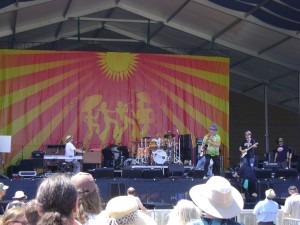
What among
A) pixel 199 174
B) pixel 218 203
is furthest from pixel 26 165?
pixel 218 203

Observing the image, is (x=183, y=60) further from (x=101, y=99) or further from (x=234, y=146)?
(x=234, y=146)

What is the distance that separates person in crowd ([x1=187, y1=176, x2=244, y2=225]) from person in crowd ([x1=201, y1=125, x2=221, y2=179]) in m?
11.3

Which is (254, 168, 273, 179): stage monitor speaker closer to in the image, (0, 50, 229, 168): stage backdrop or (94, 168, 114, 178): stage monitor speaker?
(94, 168, 114, 178): stage monitor speaker

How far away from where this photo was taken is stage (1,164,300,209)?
13.4 meters

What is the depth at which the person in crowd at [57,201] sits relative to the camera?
220 centimetres

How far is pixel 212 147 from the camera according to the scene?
14391 mm

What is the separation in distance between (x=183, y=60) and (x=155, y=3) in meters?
2.12

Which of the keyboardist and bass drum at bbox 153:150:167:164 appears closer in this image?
the keyboardist

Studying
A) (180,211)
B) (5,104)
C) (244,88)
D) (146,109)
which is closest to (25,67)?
(5,104)

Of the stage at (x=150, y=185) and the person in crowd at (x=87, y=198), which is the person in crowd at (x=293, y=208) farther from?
the person in crowd at (x=87, y=198)

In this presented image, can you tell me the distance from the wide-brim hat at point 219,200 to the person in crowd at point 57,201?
2.64 feet

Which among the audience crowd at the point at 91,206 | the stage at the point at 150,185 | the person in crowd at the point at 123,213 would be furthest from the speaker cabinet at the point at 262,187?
the person in crowd at the point at 123,213

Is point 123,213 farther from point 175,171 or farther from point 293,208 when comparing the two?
point 175,171

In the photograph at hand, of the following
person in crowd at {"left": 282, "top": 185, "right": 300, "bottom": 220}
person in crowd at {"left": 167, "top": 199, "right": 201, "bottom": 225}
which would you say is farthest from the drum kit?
person in crowd at {"left": 167, "top": 199, "right": 201, "bottom": 225}
